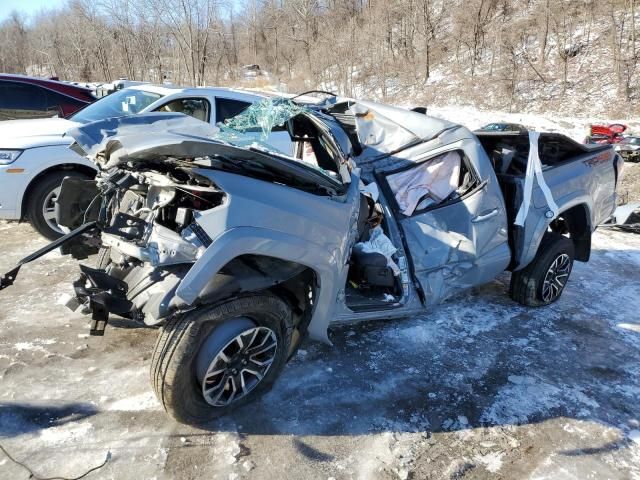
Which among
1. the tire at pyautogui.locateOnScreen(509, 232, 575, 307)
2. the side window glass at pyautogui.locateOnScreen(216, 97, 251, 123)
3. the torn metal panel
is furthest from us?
the side window glass at pyautogui.locateOnScreen(216, 97, 251, 123)

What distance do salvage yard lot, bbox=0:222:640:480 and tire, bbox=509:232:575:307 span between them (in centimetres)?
24

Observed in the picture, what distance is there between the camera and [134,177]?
289 cm

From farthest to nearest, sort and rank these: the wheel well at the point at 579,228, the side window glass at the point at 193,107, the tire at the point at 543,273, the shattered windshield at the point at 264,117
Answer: the side window glass at the point at 193,107
the wheel well at the point at 579,228
the tire at the point at 543,273
the shattered windshield at the point at 264,117

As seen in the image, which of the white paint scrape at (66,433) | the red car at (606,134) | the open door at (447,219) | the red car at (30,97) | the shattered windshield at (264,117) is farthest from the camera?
the red car at (606,134)

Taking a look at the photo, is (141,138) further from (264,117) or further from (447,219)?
(447,219)

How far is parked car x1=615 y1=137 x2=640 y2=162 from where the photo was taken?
56.5 ft

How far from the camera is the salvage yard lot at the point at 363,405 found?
2.61m

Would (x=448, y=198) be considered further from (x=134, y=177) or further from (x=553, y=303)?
(x=134, y=177)

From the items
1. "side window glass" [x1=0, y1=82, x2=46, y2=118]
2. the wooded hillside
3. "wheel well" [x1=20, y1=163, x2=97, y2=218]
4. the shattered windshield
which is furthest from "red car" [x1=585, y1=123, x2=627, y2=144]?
"wheel well" [x1=20, y1=163, x2=97, y2=218]

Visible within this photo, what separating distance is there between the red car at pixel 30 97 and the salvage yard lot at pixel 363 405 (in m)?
4.28

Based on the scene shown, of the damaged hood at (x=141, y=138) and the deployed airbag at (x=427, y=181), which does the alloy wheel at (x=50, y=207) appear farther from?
the deployed airbag at (x=427, y=181)

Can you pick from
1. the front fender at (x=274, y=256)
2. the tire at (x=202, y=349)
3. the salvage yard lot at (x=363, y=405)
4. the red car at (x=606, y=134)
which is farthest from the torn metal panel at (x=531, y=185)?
the red car at (x=606, y=134)

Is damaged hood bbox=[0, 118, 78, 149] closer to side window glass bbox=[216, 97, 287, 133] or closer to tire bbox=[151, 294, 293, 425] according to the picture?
side window glass bbox=[216, 97, 287, 133]

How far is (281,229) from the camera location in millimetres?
2691
